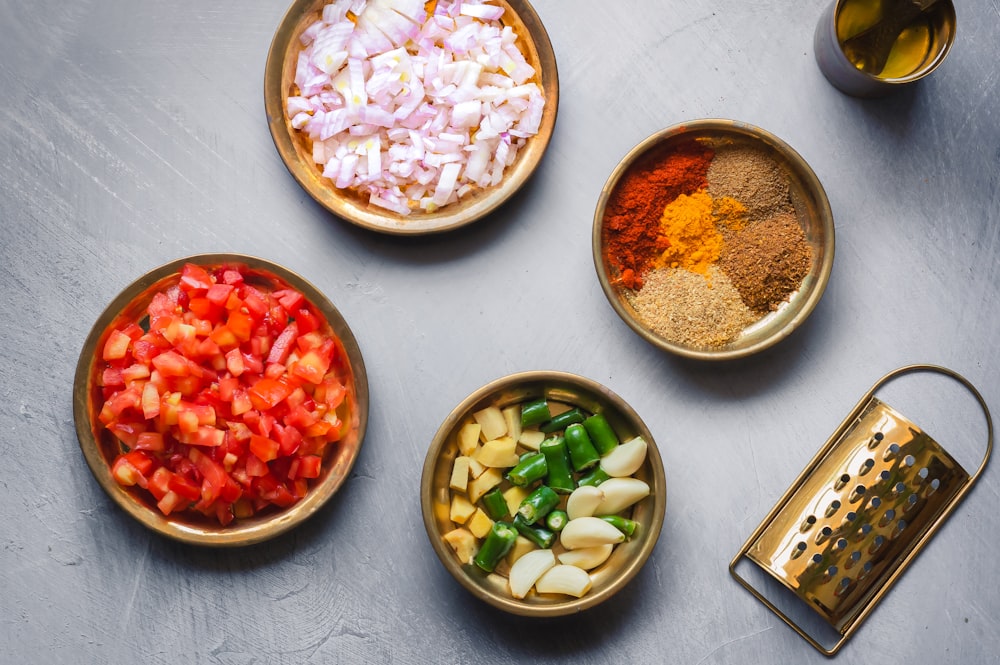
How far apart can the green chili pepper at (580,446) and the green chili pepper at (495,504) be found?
0.19 meters

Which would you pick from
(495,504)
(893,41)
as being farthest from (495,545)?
(893,41)

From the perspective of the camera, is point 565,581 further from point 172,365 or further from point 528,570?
point 172,365

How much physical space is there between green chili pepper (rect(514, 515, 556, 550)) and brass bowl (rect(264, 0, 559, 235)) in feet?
2.21

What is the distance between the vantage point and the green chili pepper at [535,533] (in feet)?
5.57

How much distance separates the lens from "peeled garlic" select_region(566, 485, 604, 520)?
65.9 inches

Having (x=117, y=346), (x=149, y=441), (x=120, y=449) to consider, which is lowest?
(x=120, y=449)

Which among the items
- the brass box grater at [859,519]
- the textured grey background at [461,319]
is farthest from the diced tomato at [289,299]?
the brass box grater at [859,519]

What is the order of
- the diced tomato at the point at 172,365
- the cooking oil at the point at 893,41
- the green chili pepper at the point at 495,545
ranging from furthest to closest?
the cooking oil at the point at 893,41 < the green chili pepper at the point at 495,545 < the diced tomato at the point at 172,365

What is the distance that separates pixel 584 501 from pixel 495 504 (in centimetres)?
19

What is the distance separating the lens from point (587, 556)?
170cm

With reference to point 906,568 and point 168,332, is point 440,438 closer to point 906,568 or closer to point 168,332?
point 168,332

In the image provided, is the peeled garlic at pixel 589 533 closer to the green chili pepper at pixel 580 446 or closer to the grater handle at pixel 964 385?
the green chili pepper at pixel 580 446

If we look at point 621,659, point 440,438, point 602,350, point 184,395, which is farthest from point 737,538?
point 184,395

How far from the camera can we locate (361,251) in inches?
72.6
